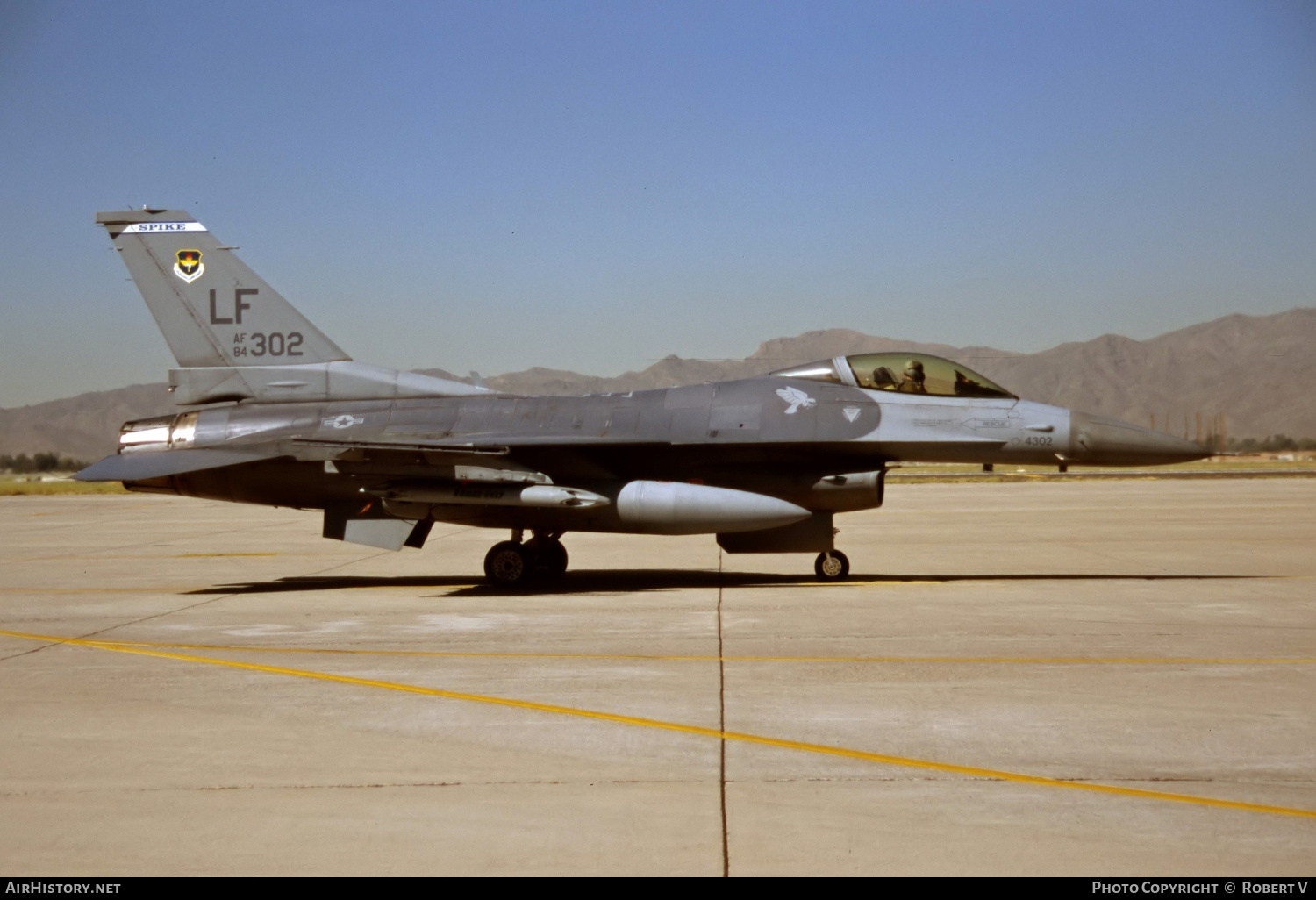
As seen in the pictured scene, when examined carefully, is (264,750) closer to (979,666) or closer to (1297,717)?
(979,666)

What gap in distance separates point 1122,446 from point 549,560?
23.7 feet

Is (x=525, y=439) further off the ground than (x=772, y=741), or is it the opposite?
(x=525, y=439)

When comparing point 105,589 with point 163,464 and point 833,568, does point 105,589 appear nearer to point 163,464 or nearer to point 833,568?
point 163,464

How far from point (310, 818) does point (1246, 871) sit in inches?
153

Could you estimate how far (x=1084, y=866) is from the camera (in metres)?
4.30

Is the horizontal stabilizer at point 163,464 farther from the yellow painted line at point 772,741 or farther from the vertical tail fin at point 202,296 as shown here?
the yellow painted line at point 772,741

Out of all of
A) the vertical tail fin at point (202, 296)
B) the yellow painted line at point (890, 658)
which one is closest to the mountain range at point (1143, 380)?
the vertical tail fin at point (202, 296)

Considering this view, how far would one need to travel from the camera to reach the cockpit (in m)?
13.7

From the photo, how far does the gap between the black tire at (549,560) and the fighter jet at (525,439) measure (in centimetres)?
2

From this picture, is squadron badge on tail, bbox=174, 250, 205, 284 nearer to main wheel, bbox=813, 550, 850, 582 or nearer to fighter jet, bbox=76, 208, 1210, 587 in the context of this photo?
fighter jet, bbox=76, 208, 1210, 587

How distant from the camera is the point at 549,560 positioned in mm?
14656

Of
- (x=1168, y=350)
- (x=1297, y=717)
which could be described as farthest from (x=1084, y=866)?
(x=1168, y=350)

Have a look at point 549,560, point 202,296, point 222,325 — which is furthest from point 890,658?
point 202,296
